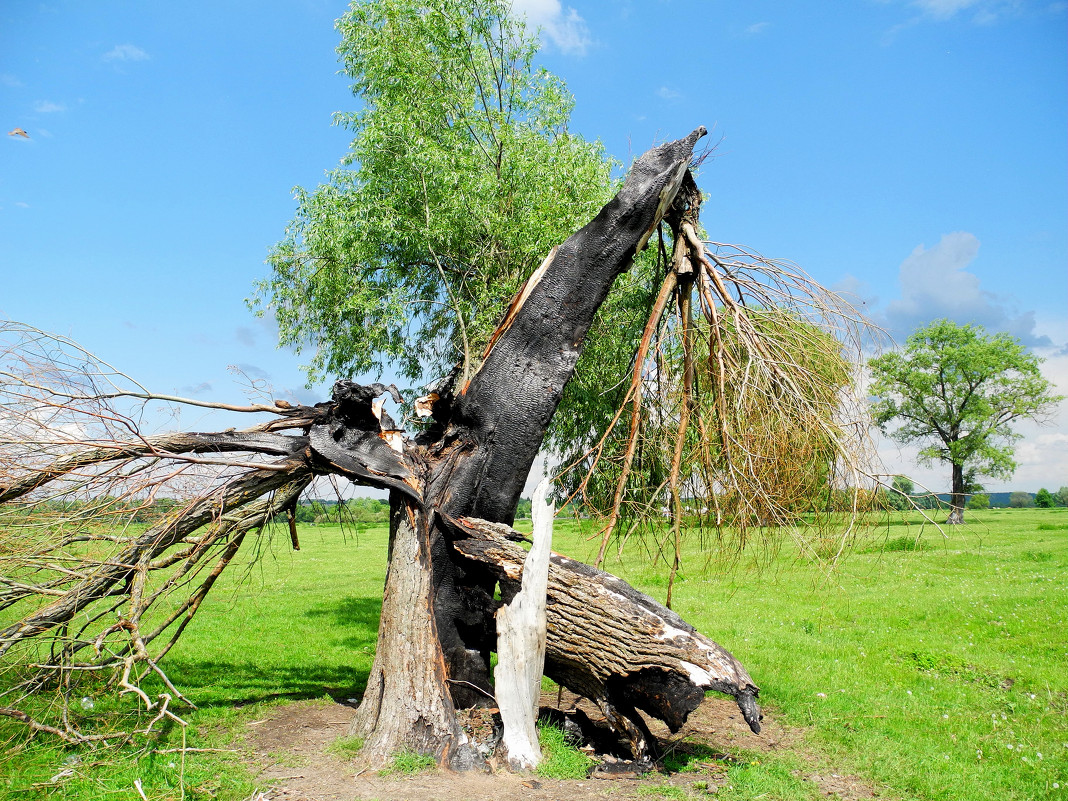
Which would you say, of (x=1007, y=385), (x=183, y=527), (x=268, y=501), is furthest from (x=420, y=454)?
(x=1007, y=385)

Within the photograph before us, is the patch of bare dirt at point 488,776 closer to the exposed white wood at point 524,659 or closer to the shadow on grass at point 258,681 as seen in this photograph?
the exposed white wood at point 524,659

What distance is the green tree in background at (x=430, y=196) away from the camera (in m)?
9.30

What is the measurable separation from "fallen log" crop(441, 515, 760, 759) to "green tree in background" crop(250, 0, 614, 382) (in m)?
3.63

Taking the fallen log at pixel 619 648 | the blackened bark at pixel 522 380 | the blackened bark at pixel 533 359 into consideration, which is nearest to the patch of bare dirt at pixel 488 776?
the fallen log at pixel 619 648

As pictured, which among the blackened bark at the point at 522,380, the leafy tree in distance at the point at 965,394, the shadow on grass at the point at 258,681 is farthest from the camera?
the leafy tree in distance at the point at 965,394

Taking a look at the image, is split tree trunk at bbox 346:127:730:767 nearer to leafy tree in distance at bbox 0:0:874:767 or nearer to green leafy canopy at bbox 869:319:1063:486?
leafy tree in distance at bbox 0:0:874:767

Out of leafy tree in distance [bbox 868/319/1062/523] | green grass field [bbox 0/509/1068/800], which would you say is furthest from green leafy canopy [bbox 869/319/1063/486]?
green grass field [bbox 0/509/1068/800]

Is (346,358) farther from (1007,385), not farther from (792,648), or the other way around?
(1007,385)

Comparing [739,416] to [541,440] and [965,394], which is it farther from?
[965,394]

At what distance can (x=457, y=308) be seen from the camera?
9312 mm

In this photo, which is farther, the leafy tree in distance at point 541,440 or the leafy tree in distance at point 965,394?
the leafy tree in distance at point 965,394

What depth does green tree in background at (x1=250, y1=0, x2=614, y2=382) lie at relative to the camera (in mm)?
9305

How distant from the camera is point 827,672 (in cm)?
801

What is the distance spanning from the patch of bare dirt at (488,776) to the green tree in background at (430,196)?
14.6 feet
